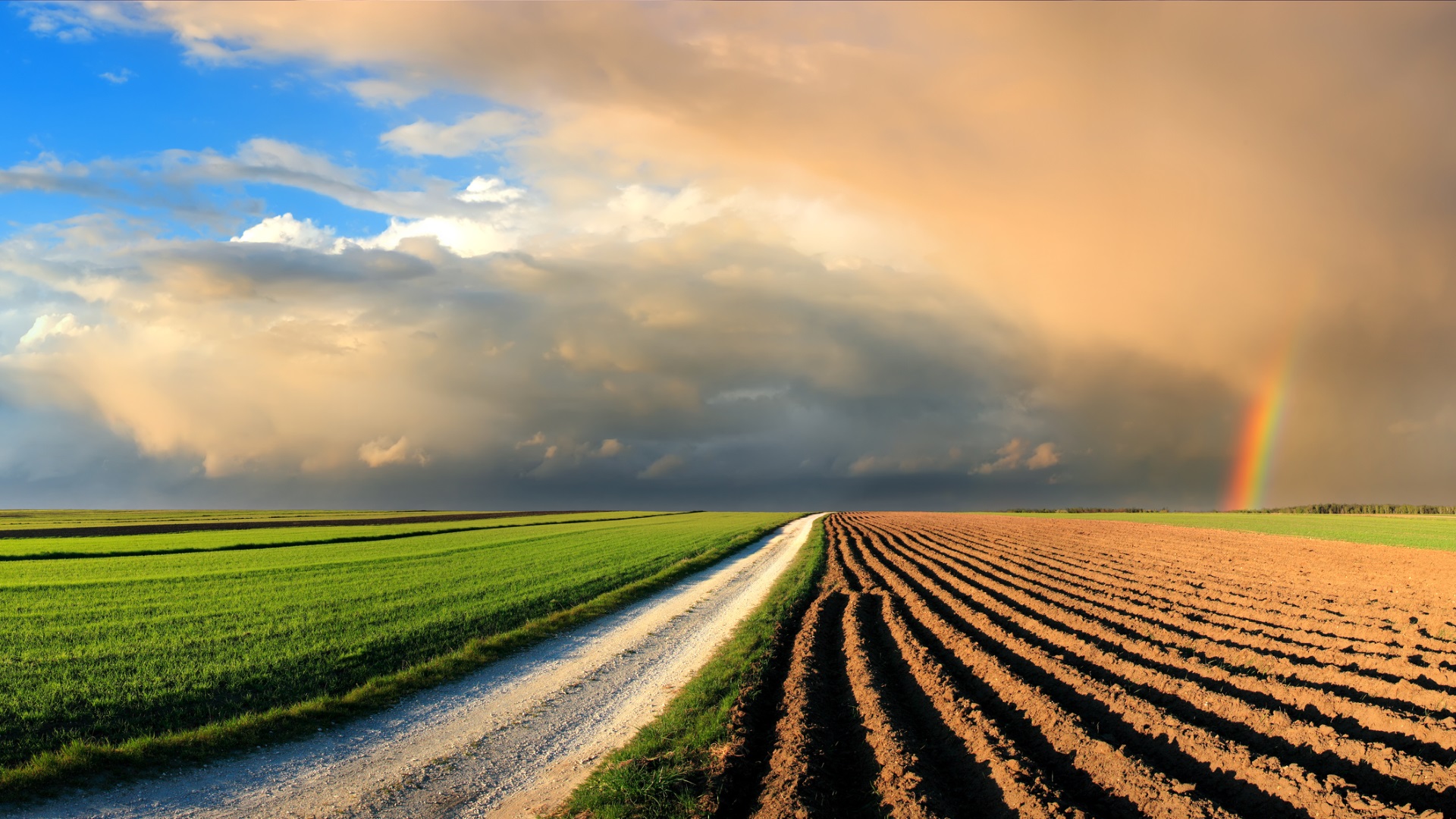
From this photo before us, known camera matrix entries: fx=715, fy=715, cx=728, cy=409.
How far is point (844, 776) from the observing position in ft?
28.5

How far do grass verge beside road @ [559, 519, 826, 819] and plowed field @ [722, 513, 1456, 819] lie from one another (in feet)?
1.22

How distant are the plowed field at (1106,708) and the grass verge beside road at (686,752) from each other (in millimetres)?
372

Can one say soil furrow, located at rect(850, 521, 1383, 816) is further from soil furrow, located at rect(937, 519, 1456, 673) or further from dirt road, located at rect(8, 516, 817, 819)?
dirt road, located at rect(8, 516, 817, 819)

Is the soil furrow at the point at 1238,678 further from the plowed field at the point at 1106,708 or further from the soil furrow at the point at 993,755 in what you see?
the soil furrow at the point at 993,755

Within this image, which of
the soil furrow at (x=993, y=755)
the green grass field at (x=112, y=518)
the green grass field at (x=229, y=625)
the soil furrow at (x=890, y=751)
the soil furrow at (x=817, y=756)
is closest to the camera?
the soil furrow at (x=993, y=755)

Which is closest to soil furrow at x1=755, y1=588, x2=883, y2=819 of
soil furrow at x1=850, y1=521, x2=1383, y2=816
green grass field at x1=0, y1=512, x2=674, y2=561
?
soil furrow at x1=850, y1=521, x2=1383, y2=816

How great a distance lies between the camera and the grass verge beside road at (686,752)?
25.6 feet

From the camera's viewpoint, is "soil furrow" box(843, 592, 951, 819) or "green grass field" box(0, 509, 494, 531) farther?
Result: "green grass field" box(0, 509, 494, 531)

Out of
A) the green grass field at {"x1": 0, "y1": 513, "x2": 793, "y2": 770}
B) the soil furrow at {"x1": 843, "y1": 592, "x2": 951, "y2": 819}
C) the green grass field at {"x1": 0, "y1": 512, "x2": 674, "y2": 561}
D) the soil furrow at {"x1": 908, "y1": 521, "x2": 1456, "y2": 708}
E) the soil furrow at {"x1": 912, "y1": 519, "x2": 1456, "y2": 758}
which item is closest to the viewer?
the soil furrow at {"x1": 843, "y1": 592, "x2": 951, "y2": 819}

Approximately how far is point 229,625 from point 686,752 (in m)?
14.2

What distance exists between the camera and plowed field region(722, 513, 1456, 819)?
792 centimetres

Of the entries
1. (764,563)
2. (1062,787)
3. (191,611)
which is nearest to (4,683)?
(191,611)

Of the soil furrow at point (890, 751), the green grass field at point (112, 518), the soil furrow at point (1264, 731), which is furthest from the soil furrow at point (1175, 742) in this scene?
the green grass field at point (112, 518)

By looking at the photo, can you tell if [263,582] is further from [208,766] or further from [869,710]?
[869,710]
